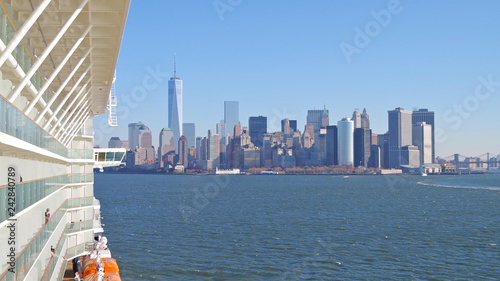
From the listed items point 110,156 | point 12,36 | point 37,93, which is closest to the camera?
point 12,36

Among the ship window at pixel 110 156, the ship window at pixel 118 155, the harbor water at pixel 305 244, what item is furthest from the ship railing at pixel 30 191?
the ship window at pixel 118 155

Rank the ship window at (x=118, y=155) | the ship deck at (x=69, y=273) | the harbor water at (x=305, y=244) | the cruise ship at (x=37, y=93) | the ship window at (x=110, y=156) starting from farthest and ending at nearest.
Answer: the ship window at (x=118, y=155) → the ship window at (x=110, y=156) → the harbor water at (x=305, y=244) → the ship deck at (x=69, y=273) → the cruise ship at (x=37, y=93)

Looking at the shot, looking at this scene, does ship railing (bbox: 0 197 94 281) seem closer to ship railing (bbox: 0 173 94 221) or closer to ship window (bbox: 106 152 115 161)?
ship railing (bbox: 0 173 94 221)

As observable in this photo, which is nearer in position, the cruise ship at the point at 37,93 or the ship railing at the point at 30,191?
the cruise ship at the point at 37,93

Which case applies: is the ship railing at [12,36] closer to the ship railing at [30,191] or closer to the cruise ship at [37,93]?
the cruise ship at [37,93]

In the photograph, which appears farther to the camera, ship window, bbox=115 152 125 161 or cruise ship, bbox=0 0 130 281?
ship window, bbox=115 152 125 161

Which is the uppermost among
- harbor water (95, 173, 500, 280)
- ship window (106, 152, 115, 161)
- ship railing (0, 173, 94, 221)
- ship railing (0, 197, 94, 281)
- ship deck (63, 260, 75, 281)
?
ship window (106, 152, 115, 161)

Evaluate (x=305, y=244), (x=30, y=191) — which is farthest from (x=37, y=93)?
(x=305, y=244)

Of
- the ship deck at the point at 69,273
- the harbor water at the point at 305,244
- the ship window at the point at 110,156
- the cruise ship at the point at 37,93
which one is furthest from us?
the ship window at the point at 110,156

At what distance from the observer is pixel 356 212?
88.4m

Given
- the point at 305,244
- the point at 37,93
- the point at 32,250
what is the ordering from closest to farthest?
the point at 32,250 → the point at 37,93 → the point at 305,244

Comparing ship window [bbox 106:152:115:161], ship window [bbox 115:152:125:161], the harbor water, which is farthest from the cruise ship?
ship window [bbox 115:152:125:161]

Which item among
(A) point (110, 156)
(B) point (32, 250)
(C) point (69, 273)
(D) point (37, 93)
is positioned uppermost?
(D) point (37, 93)

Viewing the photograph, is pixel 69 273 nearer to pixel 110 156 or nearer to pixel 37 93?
pixel 110 156
